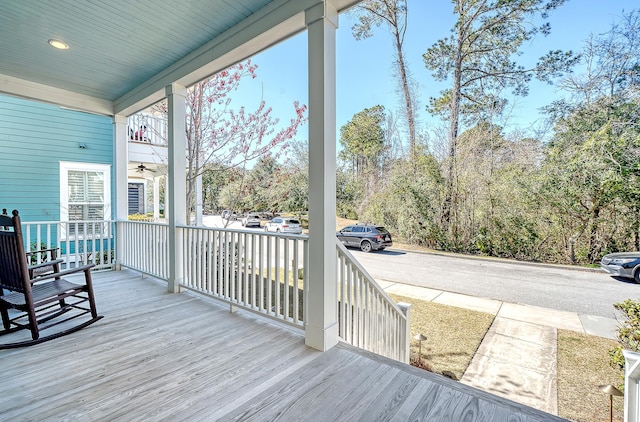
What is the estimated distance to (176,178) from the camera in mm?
3545

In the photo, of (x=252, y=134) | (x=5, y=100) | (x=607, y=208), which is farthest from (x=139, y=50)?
(x=607, y=208)

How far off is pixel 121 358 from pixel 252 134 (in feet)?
15.7

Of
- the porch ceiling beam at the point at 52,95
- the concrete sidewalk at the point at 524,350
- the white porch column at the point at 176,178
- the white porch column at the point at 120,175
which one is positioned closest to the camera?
the concrete sidewalk at the point at 524,350

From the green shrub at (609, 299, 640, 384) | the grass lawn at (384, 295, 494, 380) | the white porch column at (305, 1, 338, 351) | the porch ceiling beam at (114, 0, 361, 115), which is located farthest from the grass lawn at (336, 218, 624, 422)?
the porch ceiling beam at (114, 0, 361, 115)

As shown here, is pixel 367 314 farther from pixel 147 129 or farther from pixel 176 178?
pixel 147 129

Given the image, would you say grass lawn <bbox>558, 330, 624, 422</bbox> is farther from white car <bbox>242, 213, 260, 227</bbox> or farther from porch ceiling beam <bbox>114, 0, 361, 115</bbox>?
white car <bbox>242, 213, 260, 227</bbox>

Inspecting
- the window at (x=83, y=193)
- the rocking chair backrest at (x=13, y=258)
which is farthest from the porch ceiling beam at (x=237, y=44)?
the window at (x=83, y=193)

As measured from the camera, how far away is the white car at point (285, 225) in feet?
17.7

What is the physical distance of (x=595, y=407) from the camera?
9.73 ft

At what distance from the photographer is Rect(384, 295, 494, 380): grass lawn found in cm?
388

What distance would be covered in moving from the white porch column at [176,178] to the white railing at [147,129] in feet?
10.8

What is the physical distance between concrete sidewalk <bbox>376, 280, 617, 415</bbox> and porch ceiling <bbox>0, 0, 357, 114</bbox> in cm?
451

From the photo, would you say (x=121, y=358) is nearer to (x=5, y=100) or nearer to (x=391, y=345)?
(x=391, y=345)

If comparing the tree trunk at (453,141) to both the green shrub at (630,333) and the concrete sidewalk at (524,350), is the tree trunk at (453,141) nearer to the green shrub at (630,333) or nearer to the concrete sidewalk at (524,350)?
the concrete sidewalk at (524,350)
